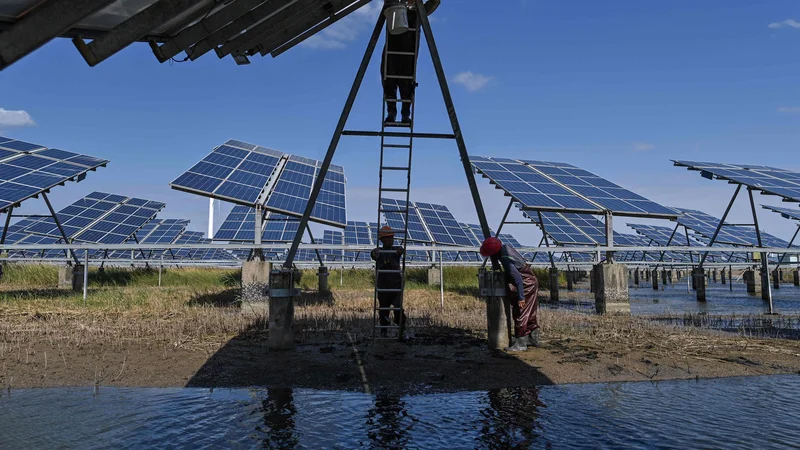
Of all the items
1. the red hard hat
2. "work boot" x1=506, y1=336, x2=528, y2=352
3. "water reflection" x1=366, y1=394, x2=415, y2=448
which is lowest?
"water reflection" x1=366, y1=394, x2=415, y2=448

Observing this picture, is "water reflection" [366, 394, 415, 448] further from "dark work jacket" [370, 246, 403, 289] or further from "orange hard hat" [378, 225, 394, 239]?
"orange hard hat" [378, 225, 394, 239]

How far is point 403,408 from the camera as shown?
5078 millimetres

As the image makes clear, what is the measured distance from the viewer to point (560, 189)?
60.3 ft

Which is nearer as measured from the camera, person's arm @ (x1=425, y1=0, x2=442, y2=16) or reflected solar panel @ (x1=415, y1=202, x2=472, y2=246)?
person's arm @ (x1=425, y1=0, x2=442, y2=16)

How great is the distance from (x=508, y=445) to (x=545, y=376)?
2470 millimetres

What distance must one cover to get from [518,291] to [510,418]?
325cm

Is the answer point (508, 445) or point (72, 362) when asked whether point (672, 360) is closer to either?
point (508, 445)

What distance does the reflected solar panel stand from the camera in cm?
2498

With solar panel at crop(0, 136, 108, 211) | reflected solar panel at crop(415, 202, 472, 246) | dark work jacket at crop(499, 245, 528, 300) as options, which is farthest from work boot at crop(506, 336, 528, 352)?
reflected solar panel at crop(415, 202, 472, 246)

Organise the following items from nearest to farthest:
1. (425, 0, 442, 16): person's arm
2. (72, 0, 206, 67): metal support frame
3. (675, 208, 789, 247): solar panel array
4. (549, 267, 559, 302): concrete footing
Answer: (72, 0, 206, 67): metal support frame, (425, 0, 442, 16): person's arm, (549, 267, 559, 302): concrete footing, (675, 208, 789, 247): solar panel array

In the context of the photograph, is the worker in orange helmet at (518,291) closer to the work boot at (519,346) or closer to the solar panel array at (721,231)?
the work boot at (519,346)

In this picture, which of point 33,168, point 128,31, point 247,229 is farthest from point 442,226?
point 128,31

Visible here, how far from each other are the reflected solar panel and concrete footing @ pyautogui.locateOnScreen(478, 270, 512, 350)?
1548 centimetres

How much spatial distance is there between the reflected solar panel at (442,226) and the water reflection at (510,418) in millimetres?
17868
